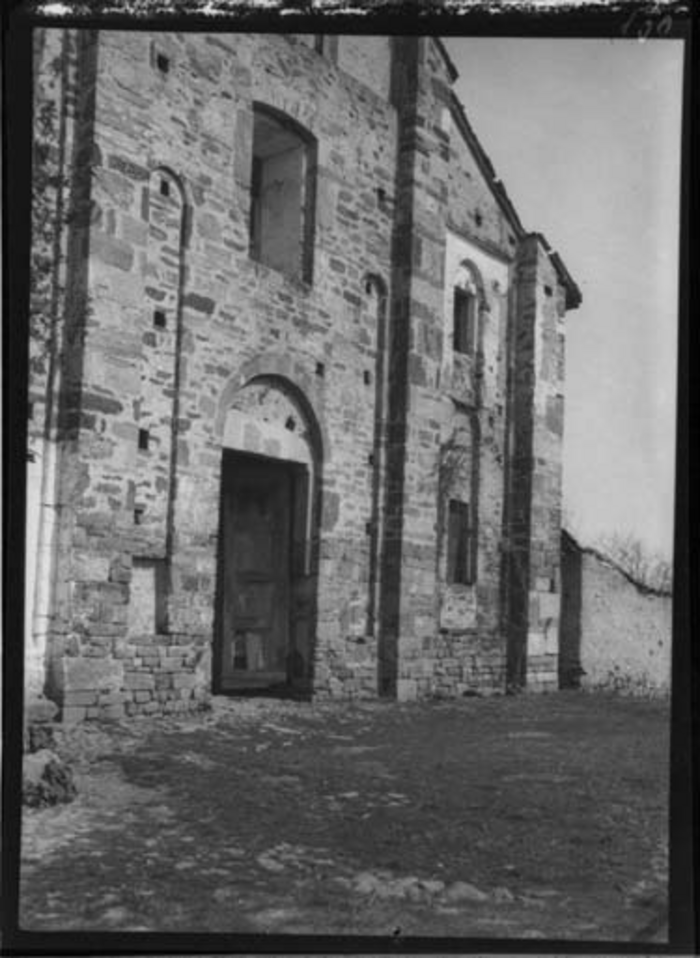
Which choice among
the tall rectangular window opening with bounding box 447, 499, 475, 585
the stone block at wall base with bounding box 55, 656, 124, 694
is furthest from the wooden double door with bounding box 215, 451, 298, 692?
the stone block at wall base with bounding box 55, 656, 124, 694

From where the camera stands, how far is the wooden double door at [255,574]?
8.32 meters

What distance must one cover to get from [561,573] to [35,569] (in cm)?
409

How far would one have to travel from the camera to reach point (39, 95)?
5.39 meters

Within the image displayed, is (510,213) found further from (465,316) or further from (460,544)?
(460,544)

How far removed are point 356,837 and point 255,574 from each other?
4159 millimetres

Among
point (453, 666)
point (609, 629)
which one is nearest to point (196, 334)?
point (453, 666)

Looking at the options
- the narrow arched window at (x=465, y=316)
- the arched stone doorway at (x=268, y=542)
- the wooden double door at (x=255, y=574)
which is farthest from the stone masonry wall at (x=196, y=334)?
the narrow arched window at (x=465, y=316)

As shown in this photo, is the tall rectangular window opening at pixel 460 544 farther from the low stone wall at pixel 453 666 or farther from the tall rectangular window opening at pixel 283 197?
the tall rectangular window opening at pixel 283 197

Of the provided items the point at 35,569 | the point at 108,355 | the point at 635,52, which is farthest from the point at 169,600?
the point at 635,52

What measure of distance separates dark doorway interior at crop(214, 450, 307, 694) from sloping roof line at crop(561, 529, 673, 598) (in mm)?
2427

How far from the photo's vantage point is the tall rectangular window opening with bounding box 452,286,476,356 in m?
8.19

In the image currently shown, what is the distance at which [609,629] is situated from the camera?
284 inches

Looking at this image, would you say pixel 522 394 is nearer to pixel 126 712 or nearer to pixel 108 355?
pixel 108 355

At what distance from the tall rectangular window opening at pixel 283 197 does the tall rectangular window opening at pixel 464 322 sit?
142 cm
